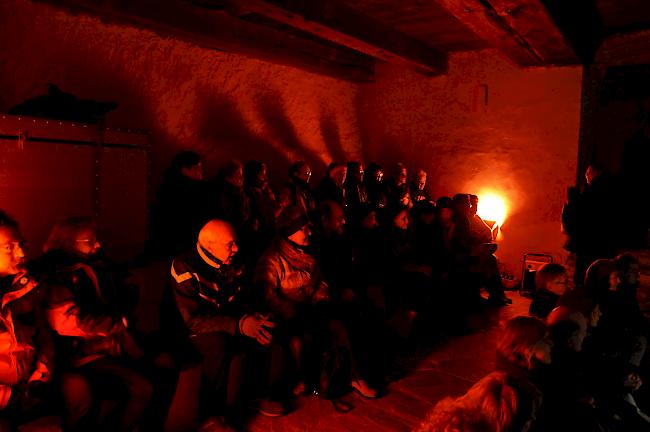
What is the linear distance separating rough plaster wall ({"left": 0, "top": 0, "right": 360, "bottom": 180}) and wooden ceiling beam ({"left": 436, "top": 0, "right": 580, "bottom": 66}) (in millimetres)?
3141

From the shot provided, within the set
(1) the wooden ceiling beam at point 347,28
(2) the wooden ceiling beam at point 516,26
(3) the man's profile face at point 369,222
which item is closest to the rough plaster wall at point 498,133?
(1) the wooden ceiling beam at point 347,28

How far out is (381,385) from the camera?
408 centimetres

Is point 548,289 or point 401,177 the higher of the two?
point 401,177

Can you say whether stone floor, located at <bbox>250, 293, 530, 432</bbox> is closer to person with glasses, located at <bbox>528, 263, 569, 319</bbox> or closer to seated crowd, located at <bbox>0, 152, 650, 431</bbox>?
seated crowd, located at <bbox>0, 152, 650, 431</bbox>

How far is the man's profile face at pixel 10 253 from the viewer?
8.63ft

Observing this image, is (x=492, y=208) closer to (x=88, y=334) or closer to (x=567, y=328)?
(x=567, y=328)

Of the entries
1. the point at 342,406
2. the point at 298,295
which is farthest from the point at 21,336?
the point at 342,406

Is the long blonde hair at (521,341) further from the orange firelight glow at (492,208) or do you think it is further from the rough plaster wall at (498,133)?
the orange firelight glow at (492,208)

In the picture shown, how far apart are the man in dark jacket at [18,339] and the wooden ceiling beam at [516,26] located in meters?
3.60

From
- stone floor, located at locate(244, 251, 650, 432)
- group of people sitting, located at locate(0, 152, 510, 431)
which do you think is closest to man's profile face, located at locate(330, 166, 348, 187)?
group of people sitting, located at locate(0, 152, 510, 431)

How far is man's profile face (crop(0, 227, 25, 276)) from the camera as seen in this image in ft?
8.63

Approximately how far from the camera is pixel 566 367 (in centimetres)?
263

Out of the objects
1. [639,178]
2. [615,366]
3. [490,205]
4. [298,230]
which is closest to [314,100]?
[490,205]

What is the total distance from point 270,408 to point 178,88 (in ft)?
13.3
